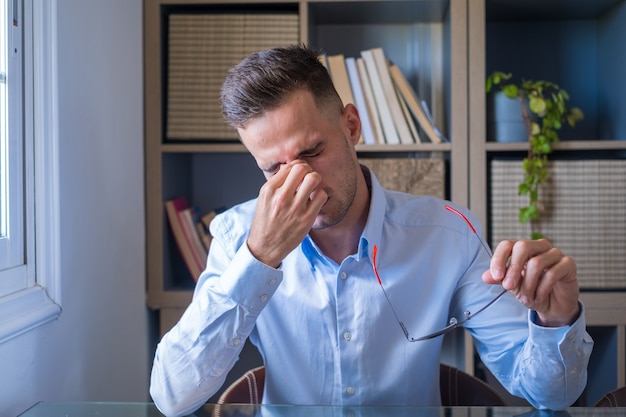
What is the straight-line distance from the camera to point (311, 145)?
136 cm

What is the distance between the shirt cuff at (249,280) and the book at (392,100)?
104 centimetres

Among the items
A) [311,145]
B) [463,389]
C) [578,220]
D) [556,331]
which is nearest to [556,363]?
[556,331]

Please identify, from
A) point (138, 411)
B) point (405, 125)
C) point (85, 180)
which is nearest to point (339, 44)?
point (405, 125)

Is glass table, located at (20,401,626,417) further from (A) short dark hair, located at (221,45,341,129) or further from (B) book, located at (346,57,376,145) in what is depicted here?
(B) book, located at (346,57,376,145)

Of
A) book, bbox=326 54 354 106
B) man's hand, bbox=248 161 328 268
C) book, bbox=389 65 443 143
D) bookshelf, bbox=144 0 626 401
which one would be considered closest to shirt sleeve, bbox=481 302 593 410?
Answer: man's hand, bbox=248 161 328 268

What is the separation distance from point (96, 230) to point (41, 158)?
0.31 meters

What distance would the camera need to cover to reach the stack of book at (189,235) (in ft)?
7.20

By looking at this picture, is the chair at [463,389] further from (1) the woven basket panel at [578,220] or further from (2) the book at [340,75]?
(2) the book at [340,75]

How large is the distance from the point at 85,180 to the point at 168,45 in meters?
0.71

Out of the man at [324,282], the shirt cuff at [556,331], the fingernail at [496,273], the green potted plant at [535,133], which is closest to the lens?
the fingernail at [496,273]

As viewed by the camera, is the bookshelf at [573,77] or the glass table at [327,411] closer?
the glass table at [327,411]

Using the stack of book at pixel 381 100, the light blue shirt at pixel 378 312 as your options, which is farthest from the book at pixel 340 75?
the light blue shirt at pixel 378 312

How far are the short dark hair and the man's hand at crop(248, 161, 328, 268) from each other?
0.18 metres

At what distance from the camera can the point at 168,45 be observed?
2.18 m
